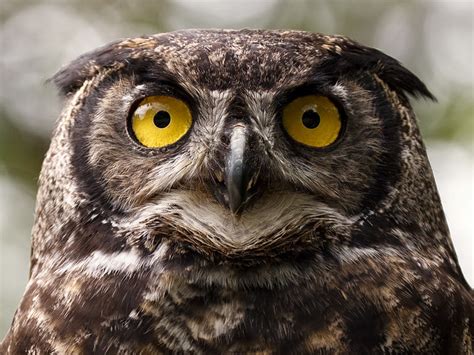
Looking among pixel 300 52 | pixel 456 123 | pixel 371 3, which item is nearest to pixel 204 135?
pixel 300 52

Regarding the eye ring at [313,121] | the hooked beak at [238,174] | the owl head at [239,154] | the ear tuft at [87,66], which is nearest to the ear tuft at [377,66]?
the owl head at [239,154]

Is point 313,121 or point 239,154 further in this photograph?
point 313,121

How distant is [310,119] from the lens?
120 inches

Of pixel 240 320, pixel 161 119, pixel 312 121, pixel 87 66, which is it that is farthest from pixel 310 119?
pixel 87 66

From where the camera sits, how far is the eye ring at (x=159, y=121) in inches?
119

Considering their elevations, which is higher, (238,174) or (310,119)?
(310,119)

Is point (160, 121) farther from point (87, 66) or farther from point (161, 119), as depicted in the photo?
point (87, 66)

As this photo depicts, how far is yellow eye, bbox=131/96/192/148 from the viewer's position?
3025 millimetres

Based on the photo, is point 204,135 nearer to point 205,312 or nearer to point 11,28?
point 205,312

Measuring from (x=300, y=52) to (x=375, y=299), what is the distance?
2.82 feet

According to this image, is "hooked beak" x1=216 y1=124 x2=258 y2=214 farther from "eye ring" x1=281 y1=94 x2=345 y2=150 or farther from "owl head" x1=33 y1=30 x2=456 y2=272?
"eye ring" x1=281 y1=94 x2=345 y2=150

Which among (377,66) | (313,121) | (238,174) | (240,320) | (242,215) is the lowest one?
(240,320)

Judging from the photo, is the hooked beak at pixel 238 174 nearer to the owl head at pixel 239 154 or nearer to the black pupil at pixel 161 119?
the owl head at pixel 239 154

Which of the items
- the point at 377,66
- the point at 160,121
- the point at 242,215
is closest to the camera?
the point at 242,215
